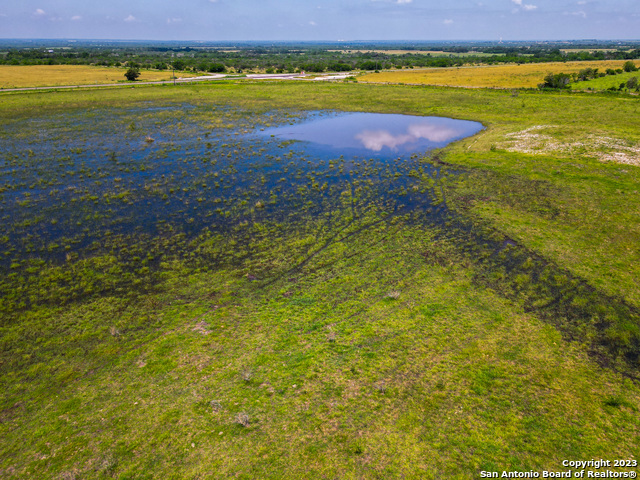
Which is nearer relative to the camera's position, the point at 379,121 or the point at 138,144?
the point at 138,144

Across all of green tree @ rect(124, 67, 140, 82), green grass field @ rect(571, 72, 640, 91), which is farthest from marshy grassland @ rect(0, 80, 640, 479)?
green tree @ rect(124, 67, 140, 82)

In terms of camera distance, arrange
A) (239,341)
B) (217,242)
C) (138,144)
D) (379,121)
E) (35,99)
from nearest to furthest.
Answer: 1. (239,341)
2. (217,242)
3. (138,144)
4. (379,121)
5. (35,99)

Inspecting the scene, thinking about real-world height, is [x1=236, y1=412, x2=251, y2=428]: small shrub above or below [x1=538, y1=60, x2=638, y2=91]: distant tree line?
below

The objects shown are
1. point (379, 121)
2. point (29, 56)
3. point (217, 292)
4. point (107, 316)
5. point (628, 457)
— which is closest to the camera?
point (628, 457)

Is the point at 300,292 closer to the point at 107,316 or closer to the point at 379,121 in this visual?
the point at 107,316

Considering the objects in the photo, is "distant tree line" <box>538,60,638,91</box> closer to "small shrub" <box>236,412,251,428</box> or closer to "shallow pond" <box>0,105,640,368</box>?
"shallow pond" <box>0,105,640,368</box>

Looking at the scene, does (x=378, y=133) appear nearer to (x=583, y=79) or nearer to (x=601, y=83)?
(x=601, y=83)

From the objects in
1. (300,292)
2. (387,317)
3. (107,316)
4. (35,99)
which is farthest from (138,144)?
(35,99)

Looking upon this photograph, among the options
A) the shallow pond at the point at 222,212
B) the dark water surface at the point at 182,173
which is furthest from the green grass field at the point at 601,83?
the shallow pond at the point at 222,212

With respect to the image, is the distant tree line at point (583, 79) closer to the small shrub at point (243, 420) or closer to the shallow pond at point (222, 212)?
the shallow pond at point (222, 212)
